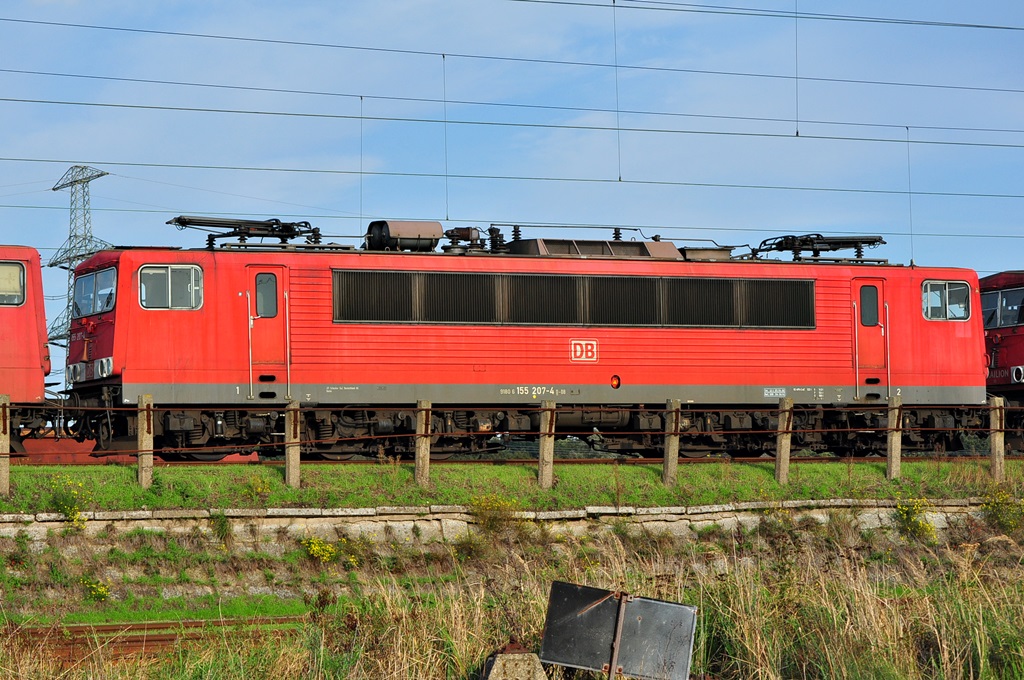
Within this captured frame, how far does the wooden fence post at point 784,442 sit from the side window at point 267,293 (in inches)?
359

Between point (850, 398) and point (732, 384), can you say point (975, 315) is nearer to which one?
point (850, 398)

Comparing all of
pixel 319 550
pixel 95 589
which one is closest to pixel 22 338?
pixel 95 589

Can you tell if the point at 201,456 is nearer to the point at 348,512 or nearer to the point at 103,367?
the point at 103,367

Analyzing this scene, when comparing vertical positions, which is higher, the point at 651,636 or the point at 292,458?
the point at 292,458

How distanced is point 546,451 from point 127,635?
791cm

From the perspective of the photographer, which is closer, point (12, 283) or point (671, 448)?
point (671, 448)

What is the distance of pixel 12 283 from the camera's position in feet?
66.0

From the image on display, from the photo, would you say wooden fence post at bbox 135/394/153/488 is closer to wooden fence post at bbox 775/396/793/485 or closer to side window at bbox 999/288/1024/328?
wooden fence post at bbox 775/396/793/485

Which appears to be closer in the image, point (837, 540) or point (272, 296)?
point (837, 540)

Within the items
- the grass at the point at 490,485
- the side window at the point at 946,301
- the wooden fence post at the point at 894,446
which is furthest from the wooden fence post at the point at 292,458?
the side window at the point at 946,301

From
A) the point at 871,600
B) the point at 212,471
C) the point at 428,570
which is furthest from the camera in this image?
the point at 212,471

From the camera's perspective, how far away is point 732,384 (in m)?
23.4

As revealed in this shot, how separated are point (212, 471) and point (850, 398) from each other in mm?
13117

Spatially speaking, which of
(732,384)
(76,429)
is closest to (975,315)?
(732,384)
